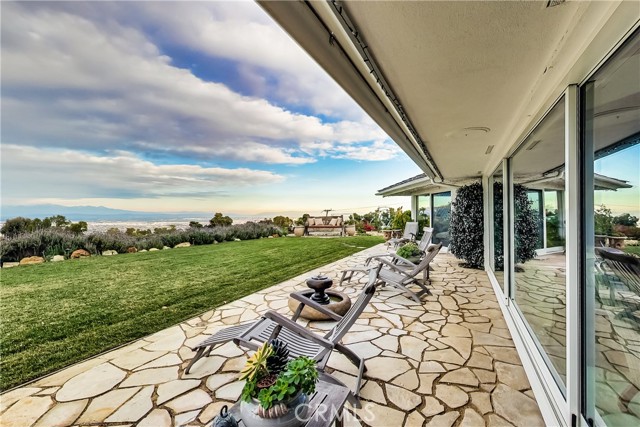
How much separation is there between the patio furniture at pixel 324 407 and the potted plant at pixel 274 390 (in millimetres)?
55

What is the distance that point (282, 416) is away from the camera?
1.34 meters

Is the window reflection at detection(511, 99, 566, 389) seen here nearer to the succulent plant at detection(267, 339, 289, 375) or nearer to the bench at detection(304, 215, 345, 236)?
the succulent plant at detection(267, 339, 289, 375)

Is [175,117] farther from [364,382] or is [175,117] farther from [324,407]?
[324,407]

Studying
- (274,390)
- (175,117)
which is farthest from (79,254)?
(274,390)

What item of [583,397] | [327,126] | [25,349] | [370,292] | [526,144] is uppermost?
[327,126]

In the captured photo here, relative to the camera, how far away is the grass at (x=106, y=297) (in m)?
3.20

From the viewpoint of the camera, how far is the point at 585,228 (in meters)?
1.70

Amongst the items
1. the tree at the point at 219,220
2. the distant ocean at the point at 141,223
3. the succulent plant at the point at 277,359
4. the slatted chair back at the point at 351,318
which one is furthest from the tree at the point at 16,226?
the succulent plant at the point at 277,359

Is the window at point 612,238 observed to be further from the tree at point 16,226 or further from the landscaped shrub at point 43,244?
the tree at point 16,226

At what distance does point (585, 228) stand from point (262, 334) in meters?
2.43

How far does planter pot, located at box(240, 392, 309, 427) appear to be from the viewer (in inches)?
52.4

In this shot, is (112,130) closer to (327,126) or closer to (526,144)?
(327,126)

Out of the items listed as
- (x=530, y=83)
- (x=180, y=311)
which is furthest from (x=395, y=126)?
(x=180, y=311)

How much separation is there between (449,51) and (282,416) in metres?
2.18
